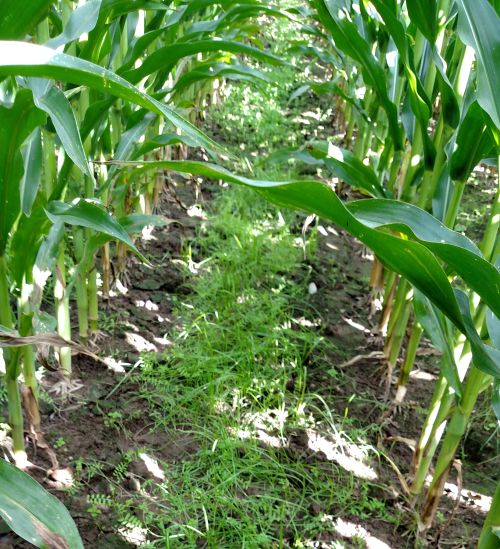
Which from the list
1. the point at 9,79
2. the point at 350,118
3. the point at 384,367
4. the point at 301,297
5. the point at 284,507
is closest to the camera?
the point at 9,79

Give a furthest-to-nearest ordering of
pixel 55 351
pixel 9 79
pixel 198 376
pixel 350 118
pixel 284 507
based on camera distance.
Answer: pixel 350 118, pixel 198 376, pixel 55 351, pixel 284 507, pixel 9 79

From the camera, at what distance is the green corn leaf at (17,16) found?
86cm

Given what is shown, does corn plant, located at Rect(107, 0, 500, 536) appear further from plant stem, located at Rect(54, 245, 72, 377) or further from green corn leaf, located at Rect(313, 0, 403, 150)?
plant stem, located at Rect(54, 245, 72, 377)

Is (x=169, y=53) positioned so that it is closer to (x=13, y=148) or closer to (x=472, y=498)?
(x=13, y=148)

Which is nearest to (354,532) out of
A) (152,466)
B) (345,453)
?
(345,453)

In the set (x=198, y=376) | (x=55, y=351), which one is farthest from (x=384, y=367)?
(x=55, y=351)

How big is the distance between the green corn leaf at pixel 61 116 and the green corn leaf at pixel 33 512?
17.8 inches

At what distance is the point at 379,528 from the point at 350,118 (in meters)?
2.76

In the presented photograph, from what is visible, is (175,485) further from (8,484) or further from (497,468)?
(497,468)

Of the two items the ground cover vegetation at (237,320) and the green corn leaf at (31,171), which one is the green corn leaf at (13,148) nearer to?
the ground cover vegetation at (237,320)

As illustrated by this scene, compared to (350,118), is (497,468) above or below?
below

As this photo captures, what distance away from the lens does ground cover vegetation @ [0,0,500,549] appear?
930mm

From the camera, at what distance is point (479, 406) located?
2.02 meters

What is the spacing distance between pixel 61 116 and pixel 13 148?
24cm
